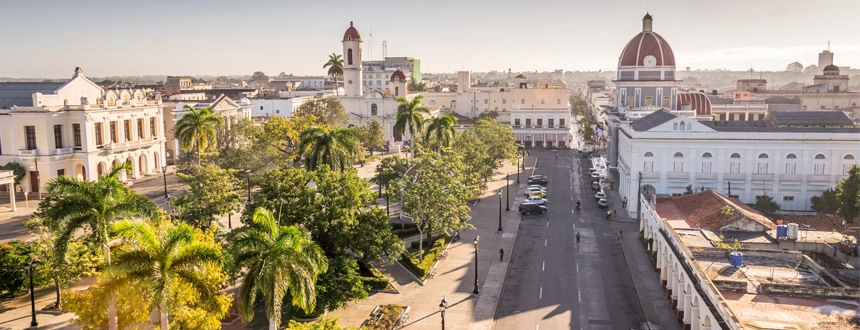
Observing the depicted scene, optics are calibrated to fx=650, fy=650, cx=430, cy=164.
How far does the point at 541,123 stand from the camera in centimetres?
11244

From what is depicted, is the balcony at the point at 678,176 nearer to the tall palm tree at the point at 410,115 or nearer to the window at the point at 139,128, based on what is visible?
the tall palm tree at the point at 410,115

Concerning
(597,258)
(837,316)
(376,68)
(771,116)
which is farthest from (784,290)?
(376,68)

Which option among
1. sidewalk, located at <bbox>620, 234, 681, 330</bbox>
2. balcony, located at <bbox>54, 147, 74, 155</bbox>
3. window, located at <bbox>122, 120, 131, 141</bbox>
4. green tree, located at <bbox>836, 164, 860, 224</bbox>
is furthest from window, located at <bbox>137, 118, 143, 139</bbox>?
green tree, located at <bbox>836, 164, 860, 224</bbox>

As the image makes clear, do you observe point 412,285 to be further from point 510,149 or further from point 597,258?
point 510,149

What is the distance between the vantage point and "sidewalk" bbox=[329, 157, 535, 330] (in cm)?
3244

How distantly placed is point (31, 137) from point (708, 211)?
5663 centimetres

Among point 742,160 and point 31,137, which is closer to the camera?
point 742,160

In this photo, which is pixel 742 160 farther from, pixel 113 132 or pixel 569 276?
pixel 113 132

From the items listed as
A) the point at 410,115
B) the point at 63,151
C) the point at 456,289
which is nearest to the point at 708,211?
the point at 456,289

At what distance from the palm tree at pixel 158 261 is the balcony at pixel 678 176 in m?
44.2

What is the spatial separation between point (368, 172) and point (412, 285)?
42.6 metres

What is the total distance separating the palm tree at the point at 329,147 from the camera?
46531 mm

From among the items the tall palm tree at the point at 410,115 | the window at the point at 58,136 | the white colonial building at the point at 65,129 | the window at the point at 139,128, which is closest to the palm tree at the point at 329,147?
the tall palm tree at the point at 410,115

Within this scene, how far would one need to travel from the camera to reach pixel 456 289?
3716cm
